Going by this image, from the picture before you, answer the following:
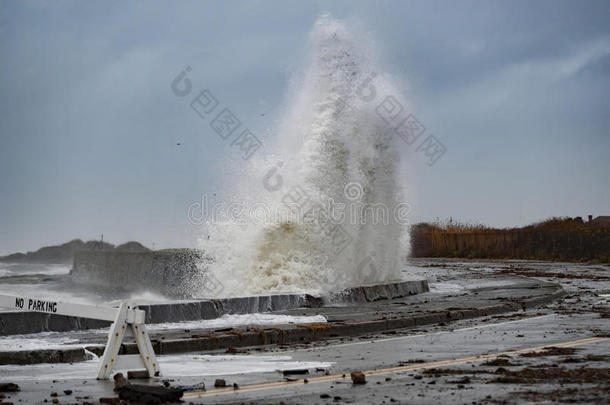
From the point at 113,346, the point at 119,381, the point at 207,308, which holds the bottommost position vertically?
the point at 119,381

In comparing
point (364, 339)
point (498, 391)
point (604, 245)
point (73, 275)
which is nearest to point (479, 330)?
point (364, 339)

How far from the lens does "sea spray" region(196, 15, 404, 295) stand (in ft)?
68.8

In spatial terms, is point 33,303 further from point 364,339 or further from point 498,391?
point 364,339

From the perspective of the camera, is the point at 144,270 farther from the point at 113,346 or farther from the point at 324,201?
the point at 113,346

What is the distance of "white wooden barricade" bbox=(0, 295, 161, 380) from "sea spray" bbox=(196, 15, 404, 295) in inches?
390

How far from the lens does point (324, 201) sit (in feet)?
73.6

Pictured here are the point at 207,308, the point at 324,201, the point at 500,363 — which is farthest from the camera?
the point at 324,201

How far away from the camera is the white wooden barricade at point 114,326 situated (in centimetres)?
891

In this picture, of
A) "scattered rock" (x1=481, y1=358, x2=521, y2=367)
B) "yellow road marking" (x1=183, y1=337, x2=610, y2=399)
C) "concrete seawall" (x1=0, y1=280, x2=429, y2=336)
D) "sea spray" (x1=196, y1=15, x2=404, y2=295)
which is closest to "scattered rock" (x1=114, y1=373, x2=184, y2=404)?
"yellow road marking" (x1=183, y1=337, x2=610, y2=399)

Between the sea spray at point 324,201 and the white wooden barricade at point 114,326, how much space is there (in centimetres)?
989

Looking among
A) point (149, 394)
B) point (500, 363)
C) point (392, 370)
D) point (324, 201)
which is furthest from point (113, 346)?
point (324, 201)

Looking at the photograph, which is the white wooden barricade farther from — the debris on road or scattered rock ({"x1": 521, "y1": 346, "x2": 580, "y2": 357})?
scattered rock ({"x1": 521, "y1": 346, "x2": 580, "y2": 357})

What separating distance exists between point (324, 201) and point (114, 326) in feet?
44.3

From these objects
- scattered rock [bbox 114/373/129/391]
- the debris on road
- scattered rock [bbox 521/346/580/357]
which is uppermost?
the debris on road
